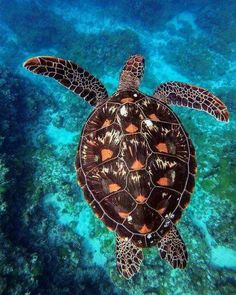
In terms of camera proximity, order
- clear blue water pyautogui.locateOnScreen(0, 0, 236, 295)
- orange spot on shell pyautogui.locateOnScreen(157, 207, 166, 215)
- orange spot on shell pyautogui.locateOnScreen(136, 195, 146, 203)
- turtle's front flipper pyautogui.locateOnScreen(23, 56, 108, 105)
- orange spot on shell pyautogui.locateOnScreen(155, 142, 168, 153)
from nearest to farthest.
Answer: orange spot on shell pyautogui.locateOnScreen(136, 195, 146, 203) < orange spot on shell pyautogui.locateOnScreen(157, 207, 166, 215) < orange spot on shell pyautogui.locateOnScreen(155, 142, 168, 153) < turtle's front flipper pyautogui.locateOnScreen(23, 56, 108, 105) < clear blue water pyautogui.locateOnScreen(0, 0, 236, 295)

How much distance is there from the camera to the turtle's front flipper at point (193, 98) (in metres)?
4.17

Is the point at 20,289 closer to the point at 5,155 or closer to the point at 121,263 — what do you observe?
the point at 121,263

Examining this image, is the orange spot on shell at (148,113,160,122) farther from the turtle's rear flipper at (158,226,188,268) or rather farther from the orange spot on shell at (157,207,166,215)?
the turtle's rear flipper at (158,226,188,268)

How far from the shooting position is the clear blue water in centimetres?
646

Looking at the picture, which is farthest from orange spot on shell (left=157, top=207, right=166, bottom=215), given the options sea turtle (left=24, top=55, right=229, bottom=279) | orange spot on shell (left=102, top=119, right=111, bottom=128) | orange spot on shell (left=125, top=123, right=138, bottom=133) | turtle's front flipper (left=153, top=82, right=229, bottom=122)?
turtle's front flipper (left=153, top=82, right=229, bottom=122)

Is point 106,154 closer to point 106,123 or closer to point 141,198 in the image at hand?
point 106,123

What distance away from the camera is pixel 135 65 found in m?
4.52

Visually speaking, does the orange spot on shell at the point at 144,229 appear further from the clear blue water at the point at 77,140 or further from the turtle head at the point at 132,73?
the clear blue water at the point at 77,140

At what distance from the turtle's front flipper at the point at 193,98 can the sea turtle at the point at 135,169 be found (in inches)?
1.3

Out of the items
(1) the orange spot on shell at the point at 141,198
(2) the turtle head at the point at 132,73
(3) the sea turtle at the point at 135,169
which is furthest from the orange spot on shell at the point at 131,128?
(2) the turtle head at the point at 132,73

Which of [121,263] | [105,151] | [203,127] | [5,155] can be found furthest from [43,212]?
[203,127]

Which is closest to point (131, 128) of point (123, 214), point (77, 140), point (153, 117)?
point (153, 117)

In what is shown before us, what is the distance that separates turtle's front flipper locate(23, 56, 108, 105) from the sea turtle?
0.05 ft

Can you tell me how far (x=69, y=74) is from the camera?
4.27 meters
